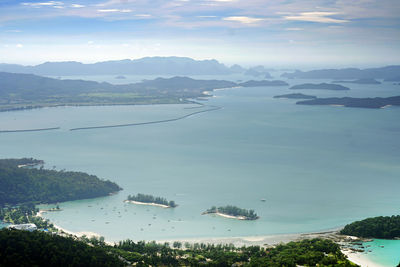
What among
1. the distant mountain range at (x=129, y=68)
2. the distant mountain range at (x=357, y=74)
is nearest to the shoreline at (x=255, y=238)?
the distant mountain range at (x=357, y=74)

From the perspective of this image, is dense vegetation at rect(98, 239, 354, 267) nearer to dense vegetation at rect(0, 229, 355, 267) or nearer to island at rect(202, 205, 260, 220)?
dense vegetation at rect(0, 229, 355, 267)

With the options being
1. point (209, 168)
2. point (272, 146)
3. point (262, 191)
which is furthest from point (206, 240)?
point (272, 146)

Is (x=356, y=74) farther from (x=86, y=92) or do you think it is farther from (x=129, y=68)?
(x=86, y=92)

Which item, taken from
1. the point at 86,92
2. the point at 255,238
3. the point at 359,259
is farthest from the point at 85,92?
the point at 359,259

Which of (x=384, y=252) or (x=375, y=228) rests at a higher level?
(x=375, y=228)

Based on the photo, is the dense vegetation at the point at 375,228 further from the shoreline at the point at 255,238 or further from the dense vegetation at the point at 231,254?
the dense vegetation at the point at 231,254

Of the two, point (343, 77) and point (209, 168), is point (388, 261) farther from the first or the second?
point (343, 77)
